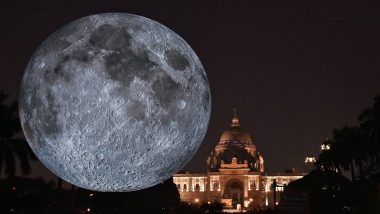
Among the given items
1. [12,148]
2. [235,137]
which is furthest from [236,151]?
[12,148]

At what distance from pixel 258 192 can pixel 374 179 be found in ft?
396

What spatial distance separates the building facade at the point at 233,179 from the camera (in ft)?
548

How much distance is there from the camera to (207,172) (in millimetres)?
175125

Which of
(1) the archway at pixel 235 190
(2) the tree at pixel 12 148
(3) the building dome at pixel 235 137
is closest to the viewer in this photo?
(2) the tree at pixel 12 148

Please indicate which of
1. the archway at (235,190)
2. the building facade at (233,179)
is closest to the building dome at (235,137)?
the building facade at (233,179)

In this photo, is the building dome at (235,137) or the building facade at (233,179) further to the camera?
the building dome at (235,137)

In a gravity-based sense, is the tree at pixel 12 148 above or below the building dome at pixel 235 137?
below

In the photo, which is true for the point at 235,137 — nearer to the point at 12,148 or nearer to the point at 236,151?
the point at 236,151

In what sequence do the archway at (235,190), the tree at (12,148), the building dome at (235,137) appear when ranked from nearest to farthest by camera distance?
the tree at (12,148) < the archway at (235,190) < the building dome at (235,137)

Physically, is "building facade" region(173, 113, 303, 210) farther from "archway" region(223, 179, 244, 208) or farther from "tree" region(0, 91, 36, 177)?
"tree" region(0, 91, 36, 177)

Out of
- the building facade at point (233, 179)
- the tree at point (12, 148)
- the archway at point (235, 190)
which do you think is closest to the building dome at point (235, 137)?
the building facade at point (233, 179)

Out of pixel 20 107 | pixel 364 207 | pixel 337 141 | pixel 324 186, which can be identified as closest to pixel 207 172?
pixel 337 141

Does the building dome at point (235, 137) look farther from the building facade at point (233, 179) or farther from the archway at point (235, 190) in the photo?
the archway at point (235, 190)

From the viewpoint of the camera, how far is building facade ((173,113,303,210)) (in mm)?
167000
